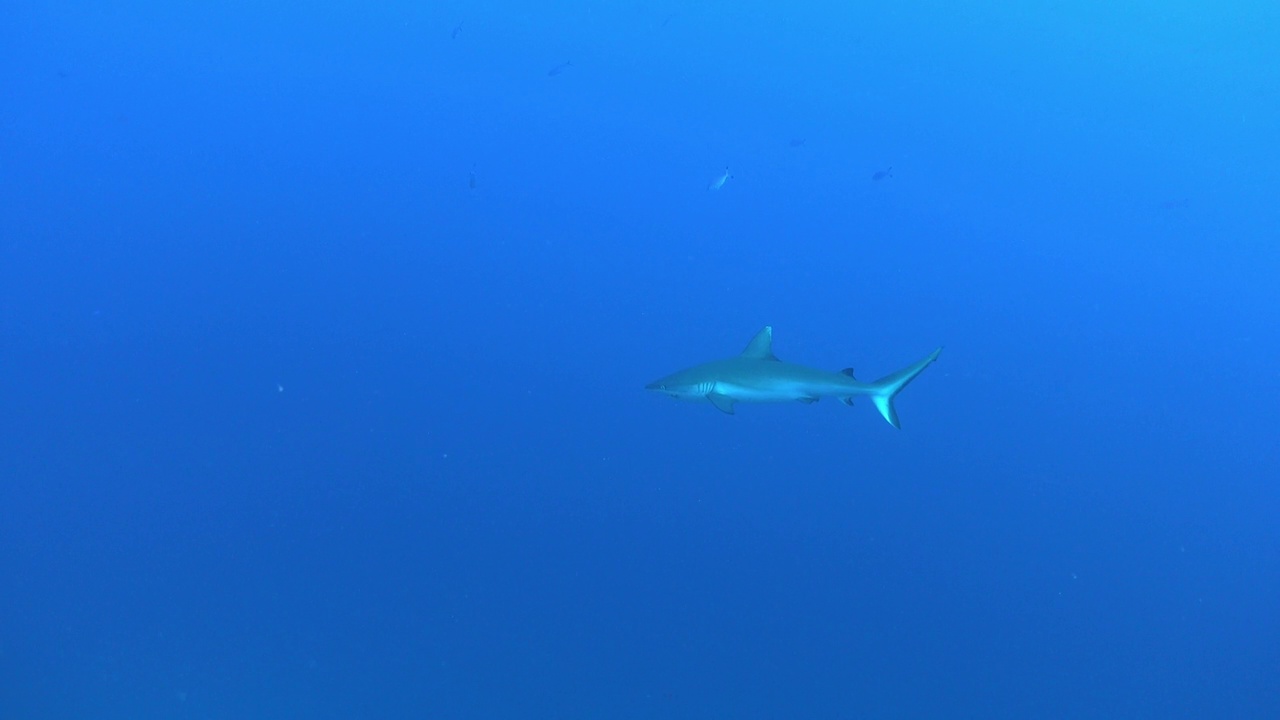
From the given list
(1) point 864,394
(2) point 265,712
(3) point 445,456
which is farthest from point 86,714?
(1) point 864,394

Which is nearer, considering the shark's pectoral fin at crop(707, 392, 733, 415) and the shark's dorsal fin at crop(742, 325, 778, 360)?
the shark's pectoral fin at crop(707, 392, 733, 415)

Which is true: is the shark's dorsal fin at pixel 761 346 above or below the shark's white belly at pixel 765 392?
above

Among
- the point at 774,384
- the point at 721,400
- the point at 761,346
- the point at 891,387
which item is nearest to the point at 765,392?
the point at 774,384

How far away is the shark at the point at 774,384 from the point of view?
4086 mm

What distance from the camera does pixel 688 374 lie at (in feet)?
14.1

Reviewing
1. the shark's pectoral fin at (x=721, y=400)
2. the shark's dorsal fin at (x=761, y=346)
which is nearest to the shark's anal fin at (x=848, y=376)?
the shark's dorsal fin at (x=761, y=346)

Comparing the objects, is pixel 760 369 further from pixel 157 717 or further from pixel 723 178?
pixel 157 717

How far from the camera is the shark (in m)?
4.09

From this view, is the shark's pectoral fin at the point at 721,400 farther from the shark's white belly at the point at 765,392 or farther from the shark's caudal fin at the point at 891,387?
the shark's caudal fin at the point at 891,387

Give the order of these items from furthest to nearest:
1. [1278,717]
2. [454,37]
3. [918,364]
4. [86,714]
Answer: [454,37], [1278,717], [86,714], [918,364]

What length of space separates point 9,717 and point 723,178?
7832 mm

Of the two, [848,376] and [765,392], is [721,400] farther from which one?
[848,376]

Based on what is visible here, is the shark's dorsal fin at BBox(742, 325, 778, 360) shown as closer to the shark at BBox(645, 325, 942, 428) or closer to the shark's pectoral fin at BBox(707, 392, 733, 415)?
the shark at BBox(645, 325, 942, 428)

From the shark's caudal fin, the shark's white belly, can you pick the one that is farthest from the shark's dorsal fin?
the shark's caudal fin
